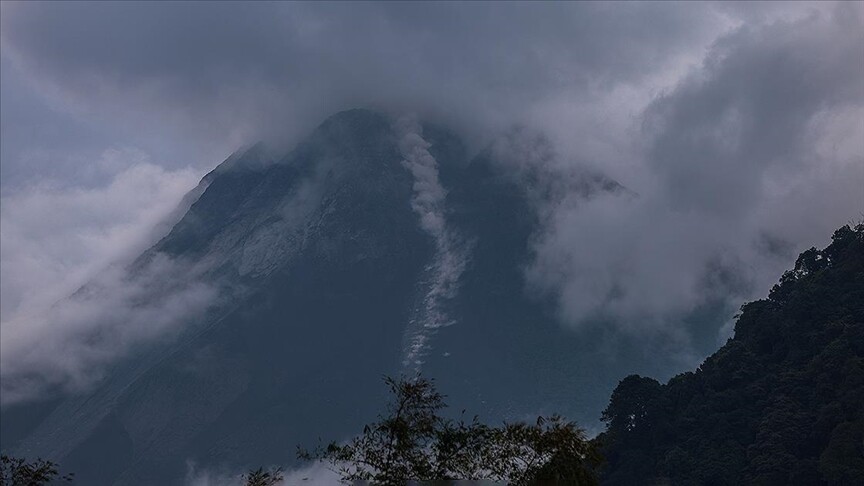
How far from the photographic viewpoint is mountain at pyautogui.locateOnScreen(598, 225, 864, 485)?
9638 centimetres

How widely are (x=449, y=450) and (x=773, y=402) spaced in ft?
231

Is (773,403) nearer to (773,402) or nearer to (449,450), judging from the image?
(773,402)

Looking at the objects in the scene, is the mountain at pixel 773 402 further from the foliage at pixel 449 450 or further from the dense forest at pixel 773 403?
the foliage at pixel 449 450

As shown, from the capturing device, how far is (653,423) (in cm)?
11594

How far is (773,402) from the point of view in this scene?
106 m

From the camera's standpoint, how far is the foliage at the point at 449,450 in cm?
4209

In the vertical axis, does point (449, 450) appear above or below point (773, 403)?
below

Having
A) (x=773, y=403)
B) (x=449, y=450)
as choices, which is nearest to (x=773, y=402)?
(x=773, y=403)

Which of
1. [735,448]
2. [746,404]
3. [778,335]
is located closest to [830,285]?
[778,335]

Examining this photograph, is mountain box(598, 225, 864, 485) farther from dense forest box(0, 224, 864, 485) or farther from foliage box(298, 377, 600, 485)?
foliage box(298, 377, 600, 485)

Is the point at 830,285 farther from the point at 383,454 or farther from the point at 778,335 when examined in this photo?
the point at 383,454

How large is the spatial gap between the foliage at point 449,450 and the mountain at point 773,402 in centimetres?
5496

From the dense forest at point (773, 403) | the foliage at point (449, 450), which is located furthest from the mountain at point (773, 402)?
the foliage at point (449, 450)

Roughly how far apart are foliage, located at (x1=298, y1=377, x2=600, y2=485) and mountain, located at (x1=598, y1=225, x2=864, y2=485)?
54957mm
